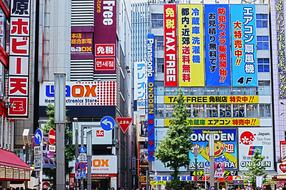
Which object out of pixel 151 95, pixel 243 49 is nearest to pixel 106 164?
pixel 151 95

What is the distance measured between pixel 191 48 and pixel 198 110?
6.59m

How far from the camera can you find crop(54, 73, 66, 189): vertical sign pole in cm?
1488

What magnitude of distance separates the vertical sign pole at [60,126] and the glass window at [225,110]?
4764 cm

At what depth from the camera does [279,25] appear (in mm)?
62125

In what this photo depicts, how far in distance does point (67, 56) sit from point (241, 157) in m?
20.7

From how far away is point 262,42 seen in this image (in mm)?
62781

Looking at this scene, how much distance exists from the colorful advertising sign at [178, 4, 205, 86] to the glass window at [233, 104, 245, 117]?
14.3 ft

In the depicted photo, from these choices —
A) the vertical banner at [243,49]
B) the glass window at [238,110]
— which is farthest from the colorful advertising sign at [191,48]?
the glass window at [238,110]

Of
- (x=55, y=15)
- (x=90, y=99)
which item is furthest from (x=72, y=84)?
→ (x=55, y=15)

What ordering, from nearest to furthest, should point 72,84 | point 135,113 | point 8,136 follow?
point 8,136
point 72,84
point 135,113

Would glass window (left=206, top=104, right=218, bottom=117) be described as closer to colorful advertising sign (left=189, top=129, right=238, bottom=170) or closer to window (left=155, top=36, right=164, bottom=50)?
colorful advertising sign (left=189, top=129, right=238, bottom=170)

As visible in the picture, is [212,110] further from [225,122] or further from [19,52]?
[19,52]

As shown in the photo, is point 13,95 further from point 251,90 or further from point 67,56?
point 251,90

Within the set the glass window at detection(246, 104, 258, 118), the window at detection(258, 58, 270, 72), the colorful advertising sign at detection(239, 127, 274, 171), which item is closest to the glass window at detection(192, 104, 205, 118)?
the colorful advertising sign at detection(239, 127, 274, 171)
